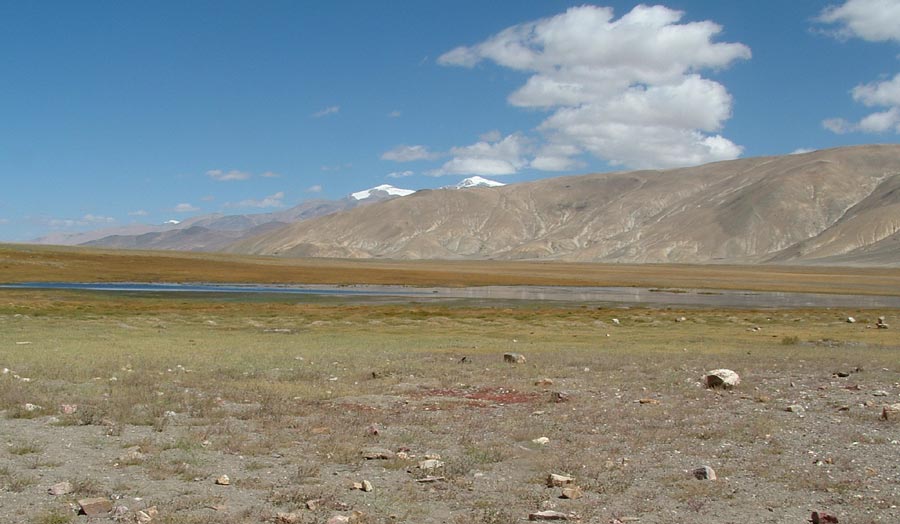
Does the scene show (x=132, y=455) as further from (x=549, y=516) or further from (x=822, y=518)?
(x=822, y=518)

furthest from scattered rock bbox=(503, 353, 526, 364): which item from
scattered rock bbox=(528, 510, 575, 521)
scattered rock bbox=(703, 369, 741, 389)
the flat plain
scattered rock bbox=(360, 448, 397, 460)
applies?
scattered rock bbox=(528, 510, 575, 521)

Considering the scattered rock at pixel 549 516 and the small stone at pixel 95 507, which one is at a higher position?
the small stone at pixel 95 507

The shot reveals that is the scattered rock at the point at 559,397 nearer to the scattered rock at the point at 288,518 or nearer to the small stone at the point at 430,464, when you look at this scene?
the small stone at the point at 430,464

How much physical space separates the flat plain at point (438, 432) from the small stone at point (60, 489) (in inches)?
5.9

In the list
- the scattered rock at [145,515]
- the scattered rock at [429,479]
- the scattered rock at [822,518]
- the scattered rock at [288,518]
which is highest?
the scattered rock at [145,515]

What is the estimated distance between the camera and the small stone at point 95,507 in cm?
850

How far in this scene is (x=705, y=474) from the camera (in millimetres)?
10531

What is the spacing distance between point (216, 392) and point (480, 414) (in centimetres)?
624

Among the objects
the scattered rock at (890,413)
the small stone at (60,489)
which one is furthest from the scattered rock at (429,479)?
the scattered rock at (890,413)

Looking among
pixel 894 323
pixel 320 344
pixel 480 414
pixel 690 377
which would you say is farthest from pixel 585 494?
pixel 894 323

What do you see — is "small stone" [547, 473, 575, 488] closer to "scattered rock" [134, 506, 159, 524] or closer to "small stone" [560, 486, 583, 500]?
"small stone" [560, 486, 583, 500]

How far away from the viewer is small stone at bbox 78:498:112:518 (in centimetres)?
850

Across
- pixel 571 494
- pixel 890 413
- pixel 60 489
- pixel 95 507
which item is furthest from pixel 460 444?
pixel 890 413

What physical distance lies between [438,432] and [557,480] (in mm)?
3871
